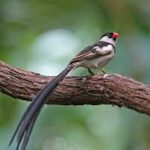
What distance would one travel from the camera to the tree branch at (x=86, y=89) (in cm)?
260

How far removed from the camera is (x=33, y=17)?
359cm

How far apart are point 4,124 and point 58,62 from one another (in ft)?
1.03

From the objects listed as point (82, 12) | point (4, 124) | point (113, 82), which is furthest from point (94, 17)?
point (113, 82)

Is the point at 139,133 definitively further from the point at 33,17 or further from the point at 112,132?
the point at 33,17

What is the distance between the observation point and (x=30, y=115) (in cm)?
239

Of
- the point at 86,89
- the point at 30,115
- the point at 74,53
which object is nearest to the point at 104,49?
the point at 86,89

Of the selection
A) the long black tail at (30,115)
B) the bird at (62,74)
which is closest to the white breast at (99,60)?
the bird at (62,74)

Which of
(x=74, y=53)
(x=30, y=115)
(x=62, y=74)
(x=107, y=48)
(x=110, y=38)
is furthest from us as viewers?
(x=74, y=53)

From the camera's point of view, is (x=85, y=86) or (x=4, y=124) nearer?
(x=85, y=86)

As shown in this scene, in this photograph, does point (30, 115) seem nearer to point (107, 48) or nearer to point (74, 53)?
point (107, 48)

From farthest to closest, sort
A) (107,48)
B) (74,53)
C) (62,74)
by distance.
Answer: (74,53)
(107,48)
(62,74)

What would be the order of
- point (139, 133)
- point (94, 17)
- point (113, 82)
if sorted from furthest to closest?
point (94, 17) → point (139, 133) → point (113, 82)

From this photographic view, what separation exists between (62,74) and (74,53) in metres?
0.61

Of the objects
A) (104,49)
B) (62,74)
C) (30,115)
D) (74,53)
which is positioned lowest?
(30,115)
